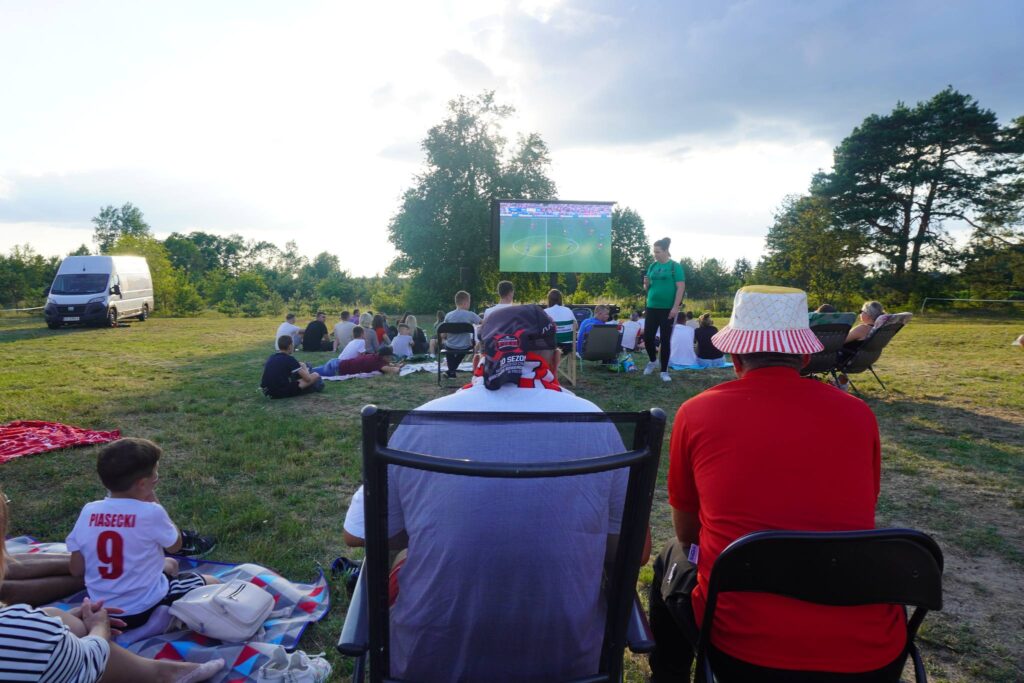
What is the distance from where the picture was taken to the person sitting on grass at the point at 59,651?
143 cm

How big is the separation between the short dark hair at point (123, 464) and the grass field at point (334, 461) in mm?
940

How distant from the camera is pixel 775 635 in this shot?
4.74 feet

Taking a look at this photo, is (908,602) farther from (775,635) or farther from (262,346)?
(262,346)

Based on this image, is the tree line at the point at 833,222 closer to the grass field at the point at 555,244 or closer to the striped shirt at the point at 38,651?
the grass field at the point at 555,244

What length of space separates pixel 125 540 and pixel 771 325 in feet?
8.92

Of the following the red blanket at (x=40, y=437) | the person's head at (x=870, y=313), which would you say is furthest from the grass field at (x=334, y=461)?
the person's head at (x=870, y=313)

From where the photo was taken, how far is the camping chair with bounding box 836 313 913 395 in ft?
23.3

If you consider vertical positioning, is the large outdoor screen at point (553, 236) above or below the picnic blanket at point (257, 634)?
above

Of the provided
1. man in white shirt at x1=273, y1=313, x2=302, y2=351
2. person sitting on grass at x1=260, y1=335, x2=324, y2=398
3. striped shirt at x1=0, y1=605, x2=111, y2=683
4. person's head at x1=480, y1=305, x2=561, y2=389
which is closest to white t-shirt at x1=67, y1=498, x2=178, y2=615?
striped shirt at x1=0, y1=605, x2=111, y2=683

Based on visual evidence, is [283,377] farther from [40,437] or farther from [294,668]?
[294,668]

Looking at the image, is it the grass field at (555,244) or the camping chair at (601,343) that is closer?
the camping chair at (601,343)

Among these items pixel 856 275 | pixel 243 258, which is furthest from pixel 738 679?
pixel 243 258

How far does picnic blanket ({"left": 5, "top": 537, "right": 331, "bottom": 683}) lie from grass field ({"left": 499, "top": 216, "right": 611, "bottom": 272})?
1317 cm

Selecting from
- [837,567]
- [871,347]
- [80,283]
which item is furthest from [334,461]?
[80,283]
